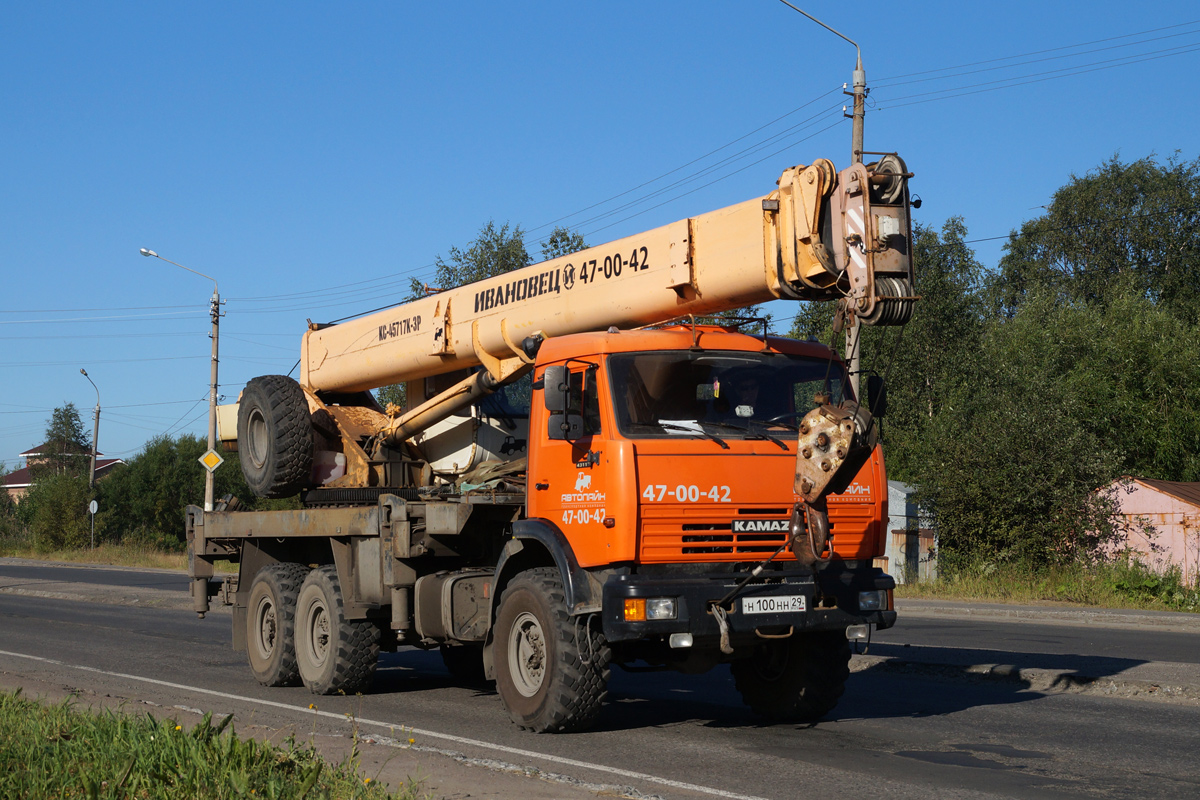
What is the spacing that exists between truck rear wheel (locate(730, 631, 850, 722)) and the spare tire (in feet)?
17.6

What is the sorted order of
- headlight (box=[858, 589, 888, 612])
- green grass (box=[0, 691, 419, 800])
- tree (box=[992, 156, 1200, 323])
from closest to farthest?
green grass (box=[0, 691, 419, 800]) < headlight (box=[858, 589, 888, 612]) < tree (box=[992, 156, 1200, 323])

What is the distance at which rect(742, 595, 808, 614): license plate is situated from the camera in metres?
7.78

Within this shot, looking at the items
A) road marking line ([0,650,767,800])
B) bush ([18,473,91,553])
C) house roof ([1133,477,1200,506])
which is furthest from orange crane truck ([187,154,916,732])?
bush ([18,473,91,553])

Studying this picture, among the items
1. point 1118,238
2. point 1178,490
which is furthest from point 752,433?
point 1118,238

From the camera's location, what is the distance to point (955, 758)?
7480 millimetres

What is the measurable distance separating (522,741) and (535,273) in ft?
13.2

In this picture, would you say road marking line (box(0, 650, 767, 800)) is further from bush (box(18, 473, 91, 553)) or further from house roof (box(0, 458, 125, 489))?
house roof (box(0, 458, 125, 489))

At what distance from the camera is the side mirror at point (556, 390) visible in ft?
26.8

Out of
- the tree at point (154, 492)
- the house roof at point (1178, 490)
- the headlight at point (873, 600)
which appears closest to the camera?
the headlight at point (873, 600)

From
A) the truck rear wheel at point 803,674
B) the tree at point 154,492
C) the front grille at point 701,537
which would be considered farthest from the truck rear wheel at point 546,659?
the tree at point 154,492

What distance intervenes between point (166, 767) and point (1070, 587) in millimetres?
21651

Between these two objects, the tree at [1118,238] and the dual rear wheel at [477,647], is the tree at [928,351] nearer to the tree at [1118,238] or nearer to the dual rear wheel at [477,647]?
the tree at [1118,238]

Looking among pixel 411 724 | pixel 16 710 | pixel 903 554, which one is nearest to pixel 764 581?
pixel 411 724

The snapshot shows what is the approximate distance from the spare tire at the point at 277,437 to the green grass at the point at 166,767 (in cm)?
535
